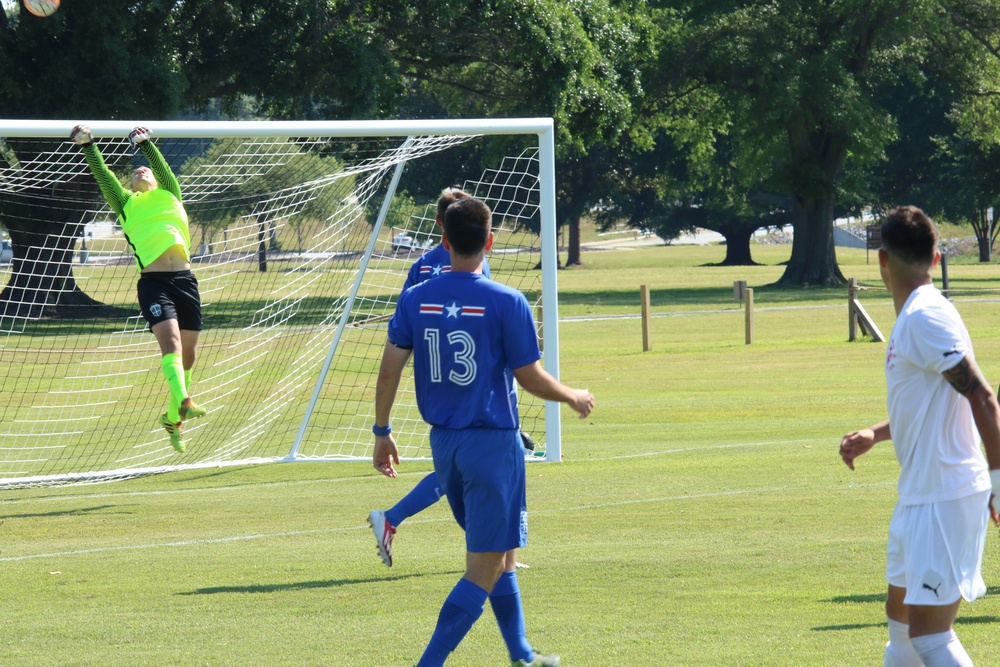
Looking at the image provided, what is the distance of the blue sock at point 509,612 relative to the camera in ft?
17.1

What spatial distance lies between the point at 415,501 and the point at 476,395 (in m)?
2.01

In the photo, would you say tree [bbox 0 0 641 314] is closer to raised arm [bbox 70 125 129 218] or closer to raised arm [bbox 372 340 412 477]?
raised arm [bbox 70 125 129 218]

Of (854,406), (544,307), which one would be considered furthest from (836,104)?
(544,307)

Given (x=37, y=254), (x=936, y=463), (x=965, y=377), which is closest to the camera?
(x=965, y=377)

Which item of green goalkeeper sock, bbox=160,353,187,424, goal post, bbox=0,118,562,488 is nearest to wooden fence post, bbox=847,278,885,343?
goal post, bbox=0,118,562,488

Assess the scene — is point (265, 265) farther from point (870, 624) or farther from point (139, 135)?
point (870, 624)

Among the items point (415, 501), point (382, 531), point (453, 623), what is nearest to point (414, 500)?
point (415, 501)

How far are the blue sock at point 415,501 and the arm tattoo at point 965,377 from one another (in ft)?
11.0

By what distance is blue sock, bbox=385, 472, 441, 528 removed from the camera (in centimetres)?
685

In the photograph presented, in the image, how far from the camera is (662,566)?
7.38m

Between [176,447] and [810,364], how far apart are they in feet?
45.6

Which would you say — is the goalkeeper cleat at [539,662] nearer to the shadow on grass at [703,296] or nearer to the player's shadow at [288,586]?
the player's shadow at [288,586]

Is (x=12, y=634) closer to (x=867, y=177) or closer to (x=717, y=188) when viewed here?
(x=867, y=177)

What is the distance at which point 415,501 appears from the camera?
271 inches
